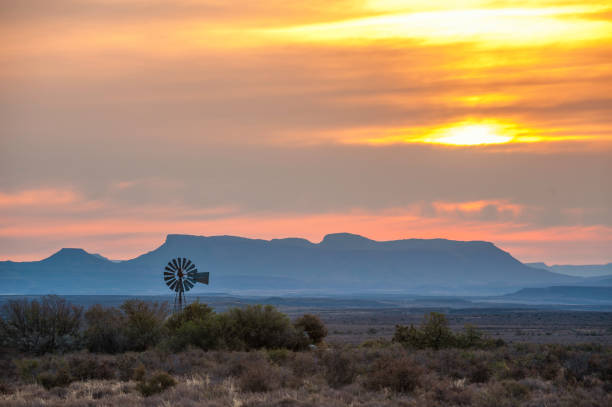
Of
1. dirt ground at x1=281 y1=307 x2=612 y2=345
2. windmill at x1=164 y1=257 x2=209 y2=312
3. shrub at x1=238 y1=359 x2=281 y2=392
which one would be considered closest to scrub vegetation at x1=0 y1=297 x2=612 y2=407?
shrub at x1=238 y1=359 x2=281 y2=392

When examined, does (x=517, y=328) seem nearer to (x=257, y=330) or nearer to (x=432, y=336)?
(x=432, y=336)

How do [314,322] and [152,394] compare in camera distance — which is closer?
[152,394]

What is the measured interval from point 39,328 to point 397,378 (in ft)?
77.2

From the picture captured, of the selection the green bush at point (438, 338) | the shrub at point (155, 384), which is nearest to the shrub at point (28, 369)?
the shrub at point (155, 384)

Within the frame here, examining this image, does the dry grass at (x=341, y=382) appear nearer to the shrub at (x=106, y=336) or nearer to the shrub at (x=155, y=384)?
the shrub at (x=155, y=384)

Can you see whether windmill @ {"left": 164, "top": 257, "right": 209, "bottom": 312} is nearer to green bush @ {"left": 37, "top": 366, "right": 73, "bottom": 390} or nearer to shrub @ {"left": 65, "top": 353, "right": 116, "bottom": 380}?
shrub @ {"left": 65, "top": 353, "right": 116, "bottom": 380}

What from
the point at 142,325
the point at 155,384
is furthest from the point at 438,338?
the point at 155,384

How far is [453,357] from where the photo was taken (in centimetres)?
3491

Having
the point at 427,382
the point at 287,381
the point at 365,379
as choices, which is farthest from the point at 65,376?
the point at 427,382

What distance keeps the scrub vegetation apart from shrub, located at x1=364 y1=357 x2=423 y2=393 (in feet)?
0.12

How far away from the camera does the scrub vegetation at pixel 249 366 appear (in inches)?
1008

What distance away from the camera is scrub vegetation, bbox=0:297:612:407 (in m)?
25.6

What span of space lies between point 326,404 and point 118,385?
8580 mm

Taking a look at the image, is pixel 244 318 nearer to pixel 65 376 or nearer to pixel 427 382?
pixel 65 376
